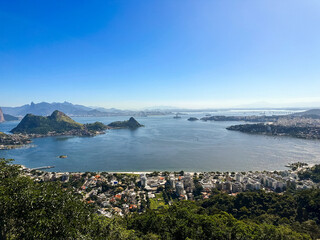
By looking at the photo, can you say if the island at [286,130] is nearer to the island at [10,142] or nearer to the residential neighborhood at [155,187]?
the residential neighborhood at [155,187]

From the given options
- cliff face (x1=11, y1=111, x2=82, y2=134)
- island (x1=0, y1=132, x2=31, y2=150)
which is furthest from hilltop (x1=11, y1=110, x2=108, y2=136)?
island (x1=0, y1=132, x2=31, y2=150)

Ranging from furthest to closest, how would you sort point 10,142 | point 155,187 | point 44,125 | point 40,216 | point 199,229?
1. point 44,125
2. point 10,142
3. point 155,187
4. point 199,229
5. point 40,216

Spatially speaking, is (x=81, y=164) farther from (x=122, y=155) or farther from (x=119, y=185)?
(x=119, y=185)

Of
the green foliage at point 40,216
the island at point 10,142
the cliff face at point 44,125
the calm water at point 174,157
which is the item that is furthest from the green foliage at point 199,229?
the cliff face at point 44,125

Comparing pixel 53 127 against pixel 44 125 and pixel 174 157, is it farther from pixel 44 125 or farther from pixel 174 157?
pixel 174 157

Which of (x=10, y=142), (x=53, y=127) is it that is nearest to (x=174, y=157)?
(x=10, y=142)

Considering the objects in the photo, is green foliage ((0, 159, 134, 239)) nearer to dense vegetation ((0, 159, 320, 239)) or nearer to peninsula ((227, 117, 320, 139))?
dense vegetation ((0, 159, 320, 239))

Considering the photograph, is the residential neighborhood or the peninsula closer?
the residential neighborhood
